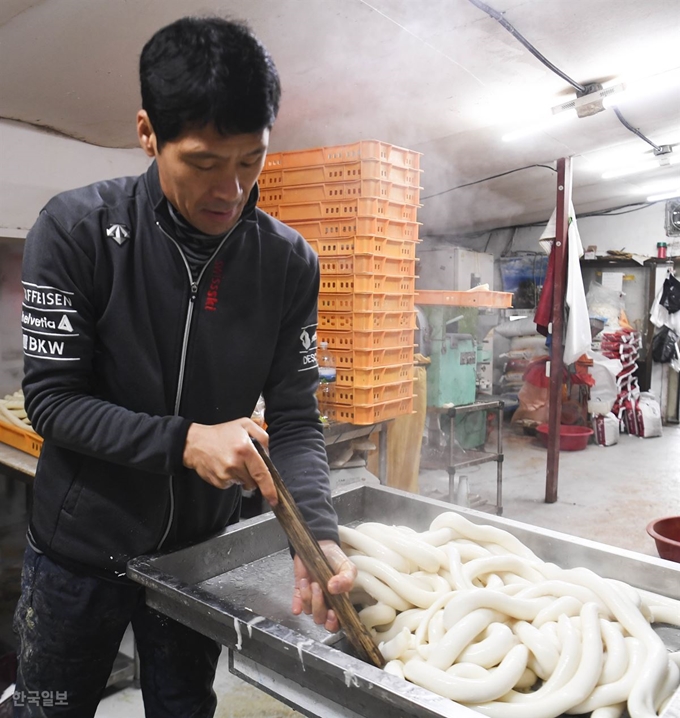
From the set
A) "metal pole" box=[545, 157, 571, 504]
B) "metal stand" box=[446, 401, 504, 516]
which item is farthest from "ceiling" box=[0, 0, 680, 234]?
"metal stand" box=[446, 401, 504, 516]

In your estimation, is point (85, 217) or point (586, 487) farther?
point (586, 487)

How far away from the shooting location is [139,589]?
4.41ft

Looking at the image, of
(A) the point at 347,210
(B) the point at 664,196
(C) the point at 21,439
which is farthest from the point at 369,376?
(B) the point at 664,196

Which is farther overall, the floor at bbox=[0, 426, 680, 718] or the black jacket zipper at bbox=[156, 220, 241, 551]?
the floor at bbox=[0, 426, 680, 718]

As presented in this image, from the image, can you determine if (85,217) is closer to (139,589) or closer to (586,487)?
(139,589)

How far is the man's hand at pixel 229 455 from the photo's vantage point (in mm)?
1030

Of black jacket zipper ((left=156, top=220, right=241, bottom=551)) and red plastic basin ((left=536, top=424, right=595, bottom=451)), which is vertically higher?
black jacket zipper ((left=156, top=220, right=241, bottom=551))

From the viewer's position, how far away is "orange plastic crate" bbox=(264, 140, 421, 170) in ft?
9.59

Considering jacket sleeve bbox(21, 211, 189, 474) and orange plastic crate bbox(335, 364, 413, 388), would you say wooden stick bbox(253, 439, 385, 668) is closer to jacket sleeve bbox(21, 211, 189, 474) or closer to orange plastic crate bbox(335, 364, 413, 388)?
jacket sleeve bbox(21, 211, 189, 474)

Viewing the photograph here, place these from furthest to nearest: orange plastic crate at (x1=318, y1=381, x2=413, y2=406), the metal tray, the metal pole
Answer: the metal pole → orange plastic crate at (x1=318, y1=381, x2=413, y2=406) → the metal tray

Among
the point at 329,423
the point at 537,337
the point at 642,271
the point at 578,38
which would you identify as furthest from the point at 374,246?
the point at 642,271

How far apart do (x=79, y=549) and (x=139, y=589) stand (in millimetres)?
178

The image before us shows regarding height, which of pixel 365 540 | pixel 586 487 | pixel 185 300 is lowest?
pixel 586 487

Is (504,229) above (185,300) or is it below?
above
